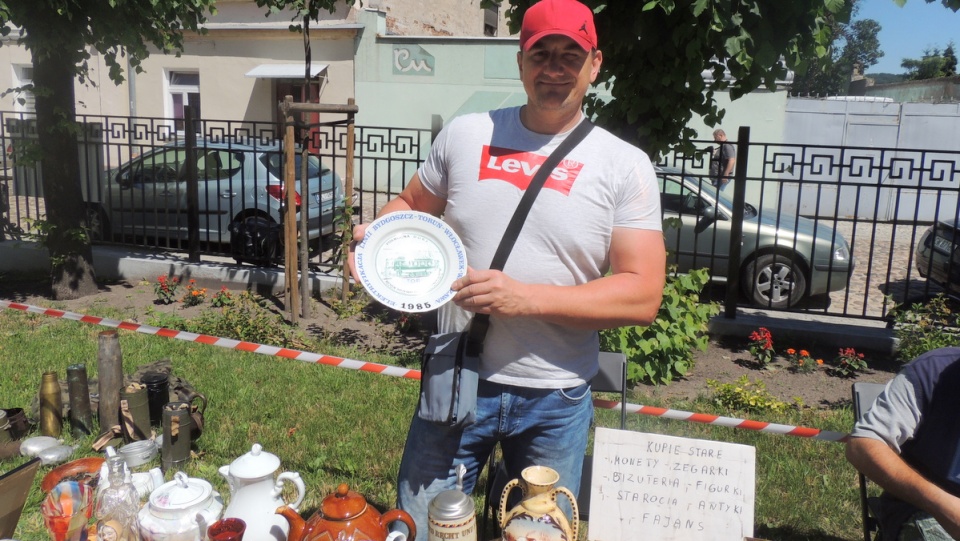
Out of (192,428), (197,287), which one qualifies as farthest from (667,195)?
(192,428)

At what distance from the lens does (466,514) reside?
1.72 m

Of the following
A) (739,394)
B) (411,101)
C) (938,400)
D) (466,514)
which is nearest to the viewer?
(466,514)

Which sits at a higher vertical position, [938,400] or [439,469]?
[938,400]

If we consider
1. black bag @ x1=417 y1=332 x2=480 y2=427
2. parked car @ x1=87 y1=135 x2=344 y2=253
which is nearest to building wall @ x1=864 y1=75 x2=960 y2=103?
parked car @ x1=87 y1=135 x2=344 y2=253

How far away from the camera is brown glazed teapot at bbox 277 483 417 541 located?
167cm

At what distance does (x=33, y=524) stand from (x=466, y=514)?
249 cm

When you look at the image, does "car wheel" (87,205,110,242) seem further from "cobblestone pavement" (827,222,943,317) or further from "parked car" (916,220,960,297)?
"parked car" (916,220,960,297)

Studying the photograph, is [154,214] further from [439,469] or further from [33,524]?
[439,469]

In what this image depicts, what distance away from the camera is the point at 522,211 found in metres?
1.82

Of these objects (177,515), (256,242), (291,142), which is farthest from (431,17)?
(177,515)

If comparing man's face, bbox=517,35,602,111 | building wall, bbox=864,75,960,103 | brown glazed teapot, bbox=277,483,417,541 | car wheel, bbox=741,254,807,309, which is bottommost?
car wheel, bbox=741,254,807,309

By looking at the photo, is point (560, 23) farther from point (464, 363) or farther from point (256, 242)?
point (256, 242)

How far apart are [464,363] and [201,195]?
7.84 meters

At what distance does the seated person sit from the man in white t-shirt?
33.9 inches
